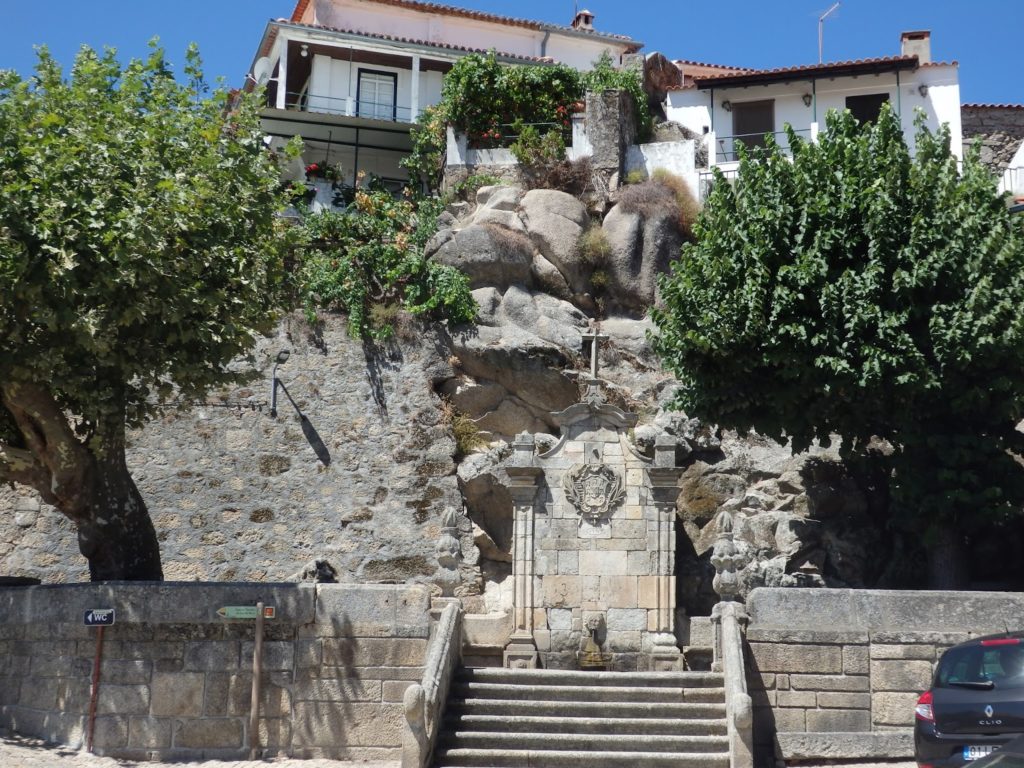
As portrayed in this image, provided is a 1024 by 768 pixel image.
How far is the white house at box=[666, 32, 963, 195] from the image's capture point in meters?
29.9

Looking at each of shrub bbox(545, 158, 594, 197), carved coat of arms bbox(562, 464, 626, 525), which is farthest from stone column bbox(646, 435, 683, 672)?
shrub bbox(545, 158, 594, 197)

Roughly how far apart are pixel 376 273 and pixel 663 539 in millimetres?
10393

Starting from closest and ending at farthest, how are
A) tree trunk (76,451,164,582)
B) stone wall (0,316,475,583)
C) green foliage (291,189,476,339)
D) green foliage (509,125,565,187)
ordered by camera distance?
tree trunk (76,451,164,582) → stone wall (0,316,475,583) → green foliage (291,189,476,339) → green foliage (509,125,565,187)

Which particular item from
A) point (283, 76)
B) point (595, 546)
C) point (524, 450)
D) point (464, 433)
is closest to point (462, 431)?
point (464, 433)

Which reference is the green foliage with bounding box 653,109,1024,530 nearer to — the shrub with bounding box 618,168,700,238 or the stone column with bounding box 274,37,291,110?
the shrub with bounding box 618,168,700,238

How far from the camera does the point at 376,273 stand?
24984mm

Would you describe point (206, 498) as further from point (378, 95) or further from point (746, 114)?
point (746, 114)

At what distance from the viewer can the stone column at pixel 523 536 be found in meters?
16.5

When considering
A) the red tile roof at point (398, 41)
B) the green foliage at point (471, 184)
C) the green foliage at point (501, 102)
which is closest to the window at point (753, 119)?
the green foliage at point (501, 102)

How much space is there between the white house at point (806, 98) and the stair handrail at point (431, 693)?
59.4 ft

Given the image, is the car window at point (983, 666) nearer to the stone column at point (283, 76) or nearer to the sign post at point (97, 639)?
the sign post at point (97, 639)

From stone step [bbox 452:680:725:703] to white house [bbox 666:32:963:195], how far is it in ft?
59.1

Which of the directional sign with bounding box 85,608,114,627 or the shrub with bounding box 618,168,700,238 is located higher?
the shrub with bounding box 618,168,700,238

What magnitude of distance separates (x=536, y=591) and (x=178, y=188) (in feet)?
23.3
